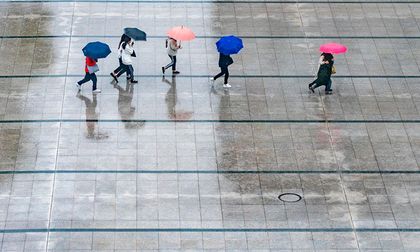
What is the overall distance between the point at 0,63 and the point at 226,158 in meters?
6.96

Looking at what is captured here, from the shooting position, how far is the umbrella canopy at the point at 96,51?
1062 inches

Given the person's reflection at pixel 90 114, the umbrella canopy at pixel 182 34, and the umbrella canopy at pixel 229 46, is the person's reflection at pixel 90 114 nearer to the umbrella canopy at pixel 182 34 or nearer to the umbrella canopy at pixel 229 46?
the umbrella canopy at pixel 182 34

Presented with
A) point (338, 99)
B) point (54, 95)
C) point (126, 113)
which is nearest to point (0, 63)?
point (54, 95)

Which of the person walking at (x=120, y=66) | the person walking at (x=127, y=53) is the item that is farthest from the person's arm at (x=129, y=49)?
the person walking at (x=120, y=66)

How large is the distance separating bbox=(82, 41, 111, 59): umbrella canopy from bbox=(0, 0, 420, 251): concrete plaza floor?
1.14 metres

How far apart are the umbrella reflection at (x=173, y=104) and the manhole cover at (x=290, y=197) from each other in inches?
148

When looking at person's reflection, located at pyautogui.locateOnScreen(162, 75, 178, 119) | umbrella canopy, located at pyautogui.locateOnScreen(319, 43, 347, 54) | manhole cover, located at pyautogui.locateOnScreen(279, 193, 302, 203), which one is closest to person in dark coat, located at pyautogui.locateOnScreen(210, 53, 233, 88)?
person's reflection, located at pyautogui.locateOnScreen(162, 75, 178, 119)

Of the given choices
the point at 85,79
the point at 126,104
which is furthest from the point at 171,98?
the point at 85,79

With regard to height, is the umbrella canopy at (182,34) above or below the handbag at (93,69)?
above

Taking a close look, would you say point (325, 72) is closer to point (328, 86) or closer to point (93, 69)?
point (328, 86)

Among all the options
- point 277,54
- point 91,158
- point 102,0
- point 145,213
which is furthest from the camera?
point 102,0

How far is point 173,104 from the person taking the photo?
27.4 m

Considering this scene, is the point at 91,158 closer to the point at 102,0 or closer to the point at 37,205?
the point at 37,205

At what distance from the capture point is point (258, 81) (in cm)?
2842
